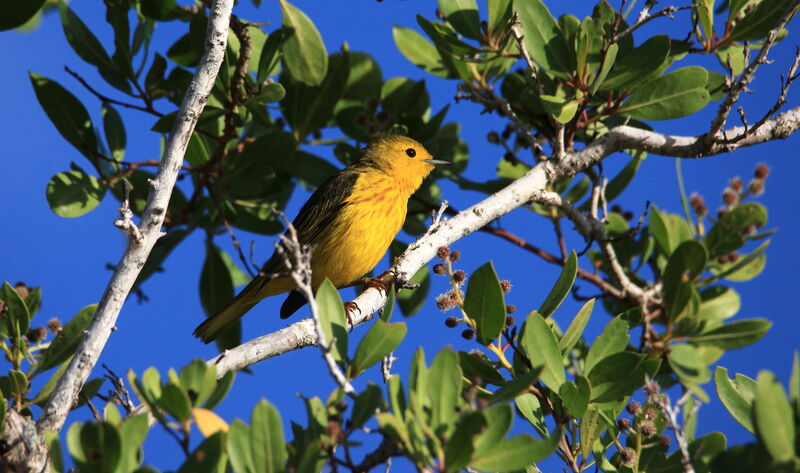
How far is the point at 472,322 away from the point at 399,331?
0.72 metres

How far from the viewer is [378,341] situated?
277 cm

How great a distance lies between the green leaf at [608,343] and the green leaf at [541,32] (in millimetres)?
1688

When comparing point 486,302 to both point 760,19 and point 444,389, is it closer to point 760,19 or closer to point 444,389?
point 444,389

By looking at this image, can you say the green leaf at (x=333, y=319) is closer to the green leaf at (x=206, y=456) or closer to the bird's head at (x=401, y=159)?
the green leaf at (x=206, y=456)

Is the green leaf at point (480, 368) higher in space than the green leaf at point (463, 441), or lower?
higher

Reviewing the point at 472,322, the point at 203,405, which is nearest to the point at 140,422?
the point at 203,405

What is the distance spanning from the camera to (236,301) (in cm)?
556

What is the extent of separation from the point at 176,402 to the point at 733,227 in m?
3.47

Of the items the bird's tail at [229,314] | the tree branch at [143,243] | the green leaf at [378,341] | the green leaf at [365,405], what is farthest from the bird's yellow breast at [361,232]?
the green leaf at [365,405]

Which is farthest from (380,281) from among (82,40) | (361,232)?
(82,40)

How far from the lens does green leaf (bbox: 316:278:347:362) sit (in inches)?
111

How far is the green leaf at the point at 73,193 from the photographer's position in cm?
514

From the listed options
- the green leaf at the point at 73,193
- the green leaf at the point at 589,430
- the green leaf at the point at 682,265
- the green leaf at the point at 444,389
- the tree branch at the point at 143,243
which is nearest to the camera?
the green leaf at the point at 444,389

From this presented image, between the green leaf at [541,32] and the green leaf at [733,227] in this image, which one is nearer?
the green leaf at [541,32]
